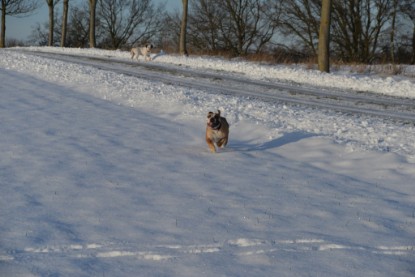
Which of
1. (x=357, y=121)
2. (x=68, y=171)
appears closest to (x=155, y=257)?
(x=68, y=171)

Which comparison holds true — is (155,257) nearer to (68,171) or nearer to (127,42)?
(68,171)

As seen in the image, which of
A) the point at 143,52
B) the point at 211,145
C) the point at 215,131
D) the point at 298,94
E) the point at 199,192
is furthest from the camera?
the point at 143,52

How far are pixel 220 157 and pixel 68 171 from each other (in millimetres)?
2456

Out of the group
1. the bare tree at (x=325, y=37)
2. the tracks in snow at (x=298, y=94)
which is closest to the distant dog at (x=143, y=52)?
the tracks in snow at (x=298, y=94)

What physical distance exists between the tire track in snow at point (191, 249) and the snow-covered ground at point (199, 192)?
0.06 ft

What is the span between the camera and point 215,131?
8.52 metres

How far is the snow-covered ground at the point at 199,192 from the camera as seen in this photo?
451 centimetres

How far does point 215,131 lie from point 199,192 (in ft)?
7.29

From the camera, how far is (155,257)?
4.53 meters

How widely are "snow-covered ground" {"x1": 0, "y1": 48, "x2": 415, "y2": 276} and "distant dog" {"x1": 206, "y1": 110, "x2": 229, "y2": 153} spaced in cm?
20

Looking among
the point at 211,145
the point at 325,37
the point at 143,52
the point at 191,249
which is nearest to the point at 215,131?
the point at 211,145

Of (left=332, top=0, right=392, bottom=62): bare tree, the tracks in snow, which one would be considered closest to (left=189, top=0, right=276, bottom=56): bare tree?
(left=332, top=0, right=392, bottom=62): bare tree

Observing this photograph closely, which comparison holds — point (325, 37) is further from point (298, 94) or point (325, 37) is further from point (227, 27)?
point (227, 27)

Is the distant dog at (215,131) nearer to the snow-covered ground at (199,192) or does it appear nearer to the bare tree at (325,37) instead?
the snow-covered ground at (199,192)
